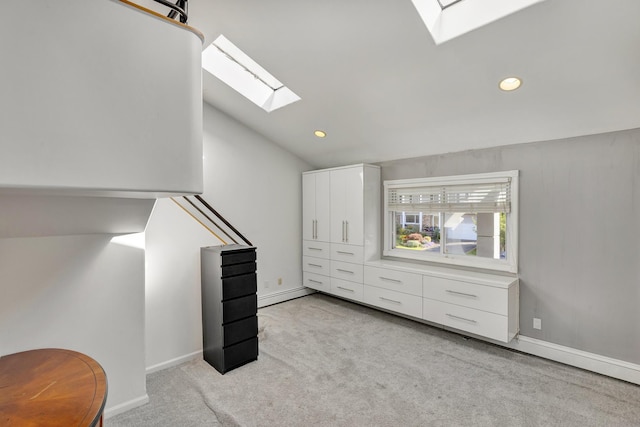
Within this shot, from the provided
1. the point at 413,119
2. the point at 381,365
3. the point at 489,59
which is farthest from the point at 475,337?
the point at 489,59

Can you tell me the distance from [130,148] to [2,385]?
98 cm

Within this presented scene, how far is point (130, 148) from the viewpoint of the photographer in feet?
3.76

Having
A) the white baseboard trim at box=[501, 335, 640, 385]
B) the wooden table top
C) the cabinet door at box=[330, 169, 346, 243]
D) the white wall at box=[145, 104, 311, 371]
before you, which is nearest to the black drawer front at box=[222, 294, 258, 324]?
the white wall at box=[145, 104, 311, 371]

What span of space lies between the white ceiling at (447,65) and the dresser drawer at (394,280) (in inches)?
57.5

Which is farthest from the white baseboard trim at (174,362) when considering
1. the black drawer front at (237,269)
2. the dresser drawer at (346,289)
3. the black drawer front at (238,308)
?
the dresser drawer at (346,289)

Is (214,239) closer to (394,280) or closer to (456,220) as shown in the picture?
(394,280)

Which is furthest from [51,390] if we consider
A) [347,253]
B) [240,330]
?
[347,253]

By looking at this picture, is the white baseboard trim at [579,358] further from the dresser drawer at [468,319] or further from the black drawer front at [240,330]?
the black drawer front at [240,330]

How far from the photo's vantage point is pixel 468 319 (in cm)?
308

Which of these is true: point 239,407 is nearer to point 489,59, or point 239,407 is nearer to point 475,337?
point 475,337

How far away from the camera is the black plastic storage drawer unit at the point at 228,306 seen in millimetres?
2631

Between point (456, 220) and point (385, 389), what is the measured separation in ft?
6.75

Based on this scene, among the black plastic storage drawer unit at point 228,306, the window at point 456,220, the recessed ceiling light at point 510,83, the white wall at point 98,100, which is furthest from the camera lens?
the window at point 456,220

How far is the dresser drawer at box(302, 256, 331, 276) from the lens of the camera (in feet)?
14.9
